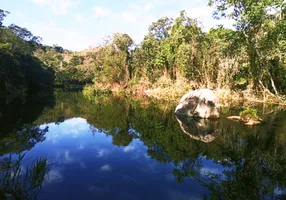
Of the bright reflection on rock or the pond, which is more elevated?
the bright reflection on rock

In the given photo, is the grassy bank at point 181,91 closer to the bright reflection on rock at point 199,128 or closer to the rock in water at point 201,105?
the rock in water at point 201,105

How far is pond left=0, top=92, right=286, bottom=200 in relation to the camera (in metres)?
3.91

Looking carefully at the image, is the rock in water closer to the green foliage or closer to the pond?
the pond

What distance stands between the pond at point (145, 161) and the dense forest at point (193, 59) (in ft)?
27.6

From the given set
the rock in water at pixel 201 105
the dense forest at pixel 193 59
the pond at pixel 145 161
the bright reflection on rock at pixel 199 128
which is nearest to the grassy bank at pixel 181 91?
the dense forest at pixel 193 59

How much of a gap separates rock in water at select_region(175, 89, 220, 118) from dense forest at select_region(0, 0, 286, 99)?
7.17 metres

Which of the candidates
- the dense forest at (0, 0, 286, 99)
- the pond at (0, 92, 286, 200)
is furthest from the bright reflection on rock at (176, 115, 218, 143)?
the dense forest at (0, 0, 286, 99)

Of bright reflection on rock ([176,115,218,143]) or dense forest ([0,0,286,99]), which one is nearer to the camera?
bright reflection on rock ([176,115,218,143])

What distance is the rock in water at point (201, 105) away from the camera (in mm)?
10508

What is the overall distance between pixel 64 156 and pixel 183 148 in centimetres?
345

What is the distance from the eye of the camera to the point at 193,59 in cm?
2217

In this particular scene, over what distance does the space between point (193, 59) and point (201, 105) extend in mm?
12437

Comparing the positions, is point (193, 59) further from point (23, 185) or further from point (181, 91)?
point (23, 185)

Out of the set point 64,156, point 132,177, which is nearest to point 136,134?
point 64,156
